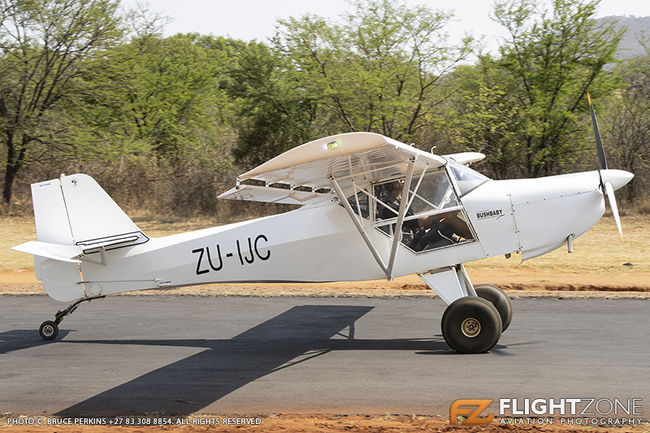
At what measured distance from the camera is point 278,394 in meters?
7.82

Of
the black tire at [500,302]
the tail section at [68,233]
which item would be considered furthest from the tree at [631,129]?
the tail section at [68,233]

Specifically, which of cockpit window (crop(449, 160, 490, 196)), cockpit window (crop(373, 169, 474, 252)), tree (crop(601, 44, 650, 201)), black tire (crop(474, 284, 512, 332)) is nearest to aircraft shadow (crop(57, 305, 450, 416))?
black tire (crop(474, 284, 512, 332))

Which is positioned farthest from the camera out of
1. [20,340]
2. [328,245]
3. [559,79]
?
[559,79]

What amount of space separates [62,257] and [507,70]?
69.1ft

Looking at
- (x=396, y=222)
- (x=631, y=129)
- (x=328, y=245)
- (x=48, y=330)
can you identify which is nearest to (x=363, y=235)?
(x=396, y=222)

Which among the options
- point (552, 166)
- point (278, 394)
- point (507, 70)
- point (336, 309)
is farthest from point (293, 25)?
point (278, 394)

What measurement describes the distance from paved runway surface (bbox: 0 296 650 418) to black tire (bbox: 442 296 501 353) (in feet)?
0.63

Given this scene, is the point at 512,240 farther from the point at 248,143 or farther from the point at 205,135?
the point at 205,135

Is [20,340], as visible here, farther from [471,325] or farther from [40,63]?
[40,63]

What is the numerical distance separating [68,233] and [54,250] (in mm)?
362

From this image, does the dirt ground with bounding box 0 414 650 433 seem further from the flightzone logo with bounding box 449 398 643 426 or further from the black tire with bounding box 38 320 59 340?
the black tire with bounding box 38 320 59 340

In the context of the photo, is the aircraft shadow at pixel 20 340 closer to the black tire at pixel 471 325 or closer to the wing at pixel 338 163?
the wing at pixel 338 163

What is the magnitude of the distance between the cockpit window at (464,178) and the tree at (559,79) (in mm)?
16557

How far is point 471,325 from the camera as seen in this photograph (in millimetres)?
9125
